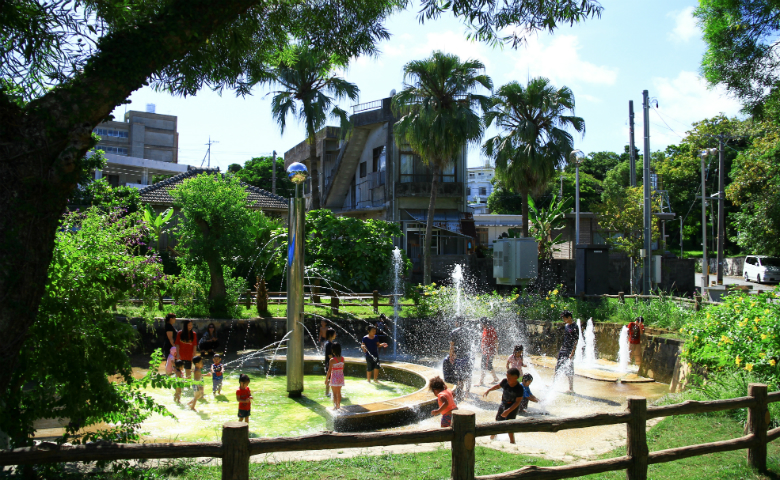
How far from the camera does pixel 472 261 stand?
28953mm

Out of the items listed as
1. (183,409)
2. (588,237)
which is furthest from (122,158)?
(183,409)

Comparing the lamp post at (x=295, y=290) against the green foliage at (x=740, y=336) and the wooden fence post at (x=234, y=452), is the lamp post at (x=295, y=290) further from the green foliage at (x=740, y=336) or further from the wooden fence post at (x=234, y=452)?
the green foliage at (x=740, y=336)

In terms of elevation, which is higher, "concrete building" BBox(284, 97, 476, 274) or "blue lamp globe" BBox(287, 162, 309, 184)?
"concrete building" BBox(284, 97, 476, 274)

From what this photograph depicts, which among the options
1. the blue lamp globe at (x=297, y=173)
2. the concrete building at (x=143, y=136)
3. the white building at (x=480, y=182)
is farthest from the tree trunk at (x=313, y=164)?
the white building at (x=480, y=182)

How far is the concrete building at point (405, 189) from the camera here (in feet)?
104

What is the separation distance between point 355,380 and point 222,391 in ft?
9.97

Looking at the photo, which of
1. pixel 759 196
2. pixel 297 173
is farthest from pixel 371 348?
pixel 759 196

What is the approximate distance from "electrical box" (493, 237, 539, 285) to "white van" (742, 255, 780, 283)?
73.1 ft

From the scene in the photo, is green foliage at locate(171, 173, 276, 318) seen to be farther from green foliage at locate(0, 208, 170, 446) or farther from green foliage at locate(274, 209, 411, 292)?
green foliage at locate(0, 208, 170, 446)

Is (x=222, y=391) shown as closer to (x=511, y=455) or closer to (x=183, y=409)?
(x=183, y=409)

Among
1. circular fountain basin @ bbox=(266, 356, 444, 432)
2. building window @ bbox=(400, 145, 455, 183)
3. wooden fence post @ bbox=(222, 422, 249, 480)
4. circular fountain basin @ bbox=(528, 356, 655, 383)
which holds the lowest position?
circular fountain basin @ bbox=(528, 356, 655, 383)

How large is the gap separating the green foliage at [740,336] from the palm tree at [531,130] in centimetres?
1629

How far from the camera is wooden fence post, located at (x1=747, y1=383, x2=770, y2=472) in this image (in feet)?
20.1

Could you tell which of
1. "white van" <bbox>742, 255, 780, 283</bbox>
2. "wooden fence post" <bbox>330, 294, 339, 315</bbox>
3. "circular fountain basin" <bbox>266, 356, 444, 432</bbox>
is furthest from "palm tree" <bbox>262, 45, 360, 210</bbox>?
"white van" <bbox>742, 255, 780, 283</bbox>
